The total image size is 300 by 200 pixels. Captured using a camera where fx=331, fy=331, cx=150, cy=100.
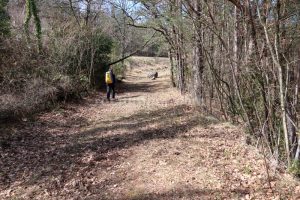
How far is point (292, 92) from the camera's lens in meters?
5.50

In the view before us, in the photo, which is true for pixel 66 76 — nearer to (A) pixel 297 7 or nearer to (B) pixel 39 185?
(B) pixel 39 185

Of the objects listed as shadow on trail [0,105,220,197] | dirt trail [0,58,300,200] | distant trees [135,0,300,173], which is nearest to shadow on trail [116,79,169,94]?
shadow on trail [0,105,220,197]

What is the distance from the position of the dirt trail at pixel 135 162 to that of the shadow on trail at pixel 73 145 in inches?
0.8

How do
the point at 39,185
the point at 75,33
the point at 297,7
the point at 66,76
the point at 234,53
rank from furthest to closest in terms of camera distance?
the point at 75,33 < the point at 66,76 < the point at 234,53 < the point at 39,185 < the point at 297,7

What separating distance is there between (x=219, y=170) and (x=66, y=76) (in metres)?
11.1

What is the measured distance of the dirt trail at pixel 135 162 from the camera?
568 centimetres

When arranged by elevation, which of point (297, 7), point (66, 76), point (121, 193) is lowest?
point (121, 193)

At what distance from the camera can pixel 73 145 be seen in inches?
340

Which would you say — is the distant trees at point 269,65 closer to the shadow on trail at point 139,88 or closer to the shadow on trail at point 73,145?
the shadow on trail at point 73,145

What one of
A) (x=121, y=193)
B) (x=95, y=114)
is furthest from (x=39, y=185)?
(x=95, y=114)

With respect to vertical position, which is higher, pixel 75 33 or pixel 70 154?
pixel 75 33

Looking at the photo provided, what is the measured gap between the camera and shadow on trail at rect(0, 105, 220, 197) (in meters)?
6.75

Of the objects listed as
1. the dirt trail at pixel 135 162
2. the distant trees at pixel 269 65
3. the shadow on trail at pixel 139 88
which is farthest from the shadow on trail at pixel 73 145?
the shadow on trail at pixel 139 88

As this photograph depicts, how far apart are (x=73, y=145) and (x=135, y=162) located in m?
2.29
